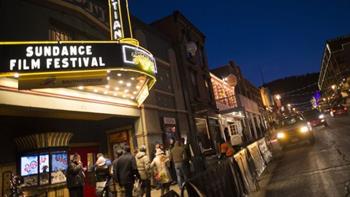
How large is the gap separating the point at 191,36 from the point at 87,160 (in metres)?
14.7

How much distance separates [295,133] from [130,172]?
42.7 feet

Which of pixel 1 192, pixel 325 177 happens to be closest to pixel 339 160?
pixel 325 177

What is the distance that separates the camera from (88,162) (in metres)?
12.6

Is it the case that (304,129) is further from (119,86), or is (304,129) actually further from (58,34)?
(58,34)

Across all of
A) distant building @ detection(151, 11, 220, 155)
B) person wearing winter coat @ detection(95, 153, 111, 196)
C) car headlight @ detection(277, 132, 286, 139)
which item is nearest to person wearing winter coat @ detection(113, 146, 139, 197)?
person wearing winter coat @ detection(95, 153, 111, 196)

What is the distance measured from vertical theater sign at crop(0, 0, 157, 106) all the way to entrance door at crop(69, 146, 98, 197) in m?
3.62

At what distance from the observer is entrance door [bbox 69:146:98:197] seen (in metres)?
11.6

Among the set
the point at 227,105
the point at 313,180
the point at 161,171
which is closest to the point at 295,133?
the point at 313,180

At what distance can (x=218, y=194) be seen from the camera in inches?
218

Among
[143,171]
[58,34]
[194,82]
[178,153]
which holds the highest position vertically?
[194,82]

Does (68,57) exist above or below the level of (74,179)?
above

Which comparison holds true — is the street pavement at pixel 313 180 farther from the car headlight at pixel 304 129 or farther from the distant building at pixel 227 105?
the distant building at pixel 227 105

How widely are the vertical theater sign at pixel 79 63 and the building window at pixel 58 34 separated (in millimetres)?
1242

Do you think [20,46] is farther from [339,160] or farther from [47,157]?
[339,160]
